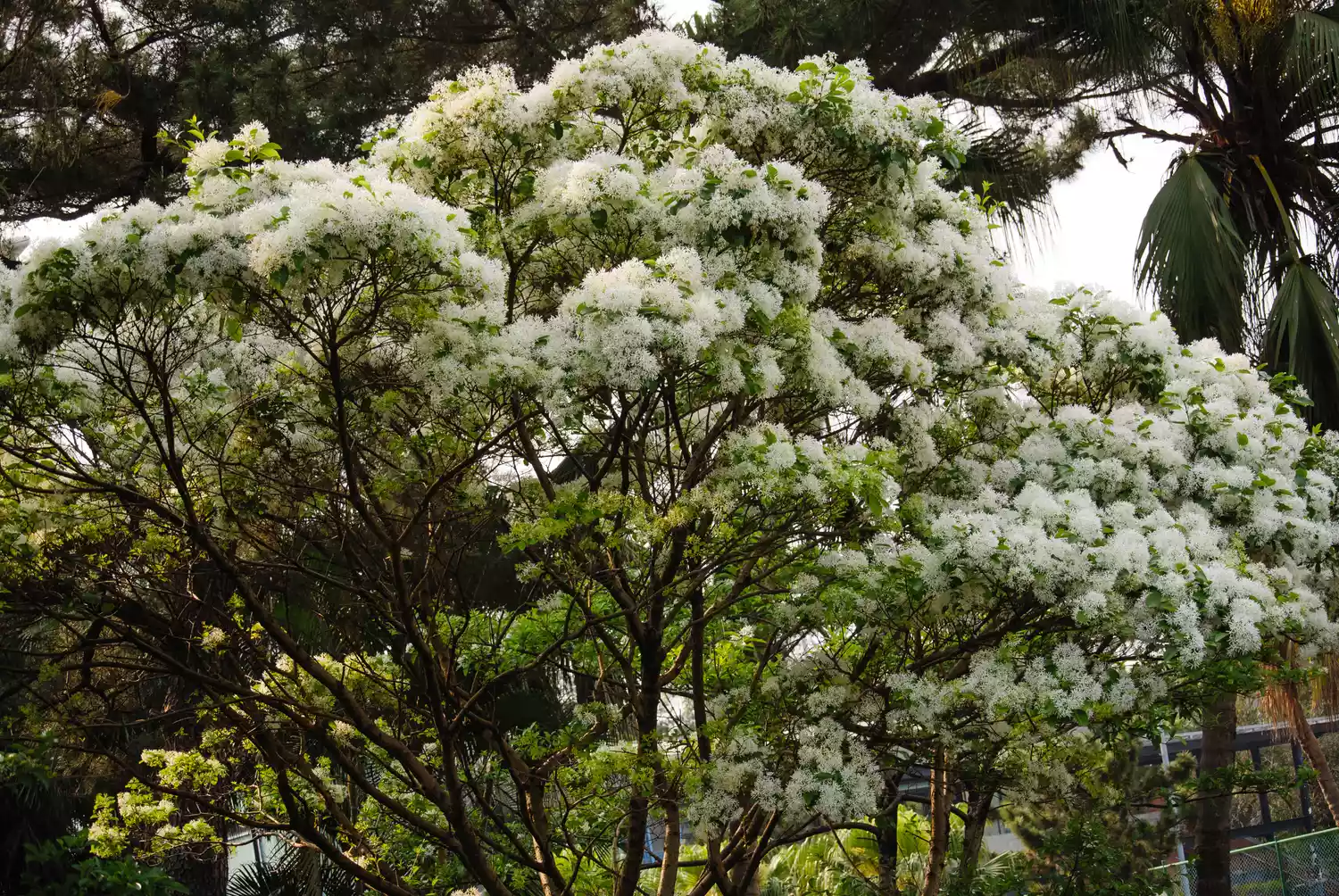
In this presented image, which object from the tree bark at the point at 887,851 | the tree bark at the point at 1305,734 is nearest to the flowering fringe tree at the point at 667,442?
the tree bark at the point at 887,851

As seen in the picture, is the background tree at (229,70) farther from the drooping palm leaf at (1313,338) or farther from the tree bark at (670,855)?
the tree bark at (670,855)

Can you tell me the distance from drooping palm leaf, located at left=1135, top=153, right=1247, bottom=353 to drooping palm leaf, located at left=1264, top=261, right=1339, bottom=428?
0.34 meters

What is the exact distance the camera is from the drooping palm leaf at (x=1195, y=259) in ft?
29.6

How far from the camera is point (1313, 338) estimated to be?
9.03 m

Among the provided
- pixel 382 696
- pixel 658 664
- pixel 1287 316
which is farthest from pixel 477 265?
pixel 1287 316

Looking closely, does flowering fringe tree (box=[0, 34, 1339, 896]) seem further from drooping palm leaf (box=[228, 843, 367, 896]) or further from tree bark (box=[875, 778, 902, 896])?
drooping palm leaf (box=[228, 843, 367, 896])

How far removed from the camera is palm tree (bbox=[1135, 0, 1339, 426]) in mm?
9008

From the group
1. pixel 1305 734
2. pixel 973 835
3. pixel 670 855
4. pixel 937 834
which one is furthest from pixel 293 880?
pixel 1305 734

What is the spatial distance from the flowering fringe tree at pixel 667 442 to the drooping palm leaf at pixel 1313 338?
2758mm

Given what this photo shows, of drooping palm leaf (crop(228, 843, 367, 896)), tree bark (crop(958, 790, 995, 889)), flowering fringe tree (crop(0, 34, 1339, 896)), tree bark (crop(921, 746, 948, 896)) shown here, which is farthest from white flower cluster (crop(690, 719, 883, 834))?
drooping palm leaf (crop(228, 843, 367, 896))

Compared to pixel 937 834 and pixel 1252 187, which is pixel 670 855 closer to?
pixel 937 834

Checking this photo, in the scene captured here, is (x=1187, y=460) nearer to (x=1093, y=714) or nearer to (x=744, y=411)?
(x=1093, y=714)

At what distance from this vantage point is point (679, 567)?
5.46 meters

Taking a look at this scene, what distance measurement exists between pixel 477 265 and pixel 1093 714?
9.47 ft
